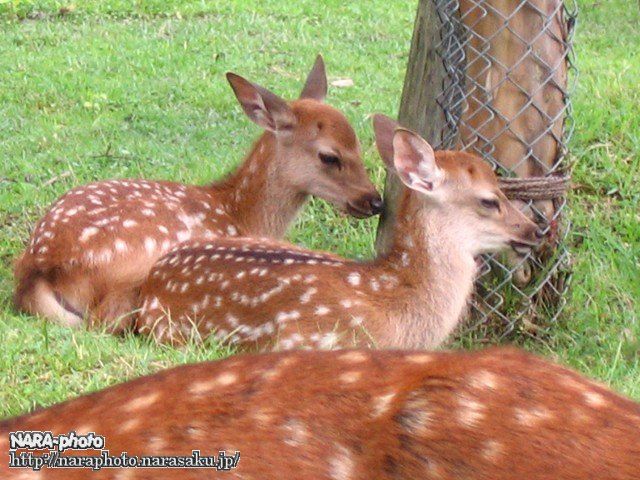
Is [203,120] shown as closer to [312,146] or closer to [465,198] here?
[312,146]

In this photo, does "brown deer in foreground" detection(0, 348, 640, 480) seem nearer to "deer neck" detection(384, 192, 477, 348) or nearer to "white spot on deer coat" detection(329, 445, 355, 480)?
"white spot on deer coat" detection(329, 445, 355, 480)

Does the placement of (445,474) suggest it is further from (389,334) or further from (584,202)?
(584,202)

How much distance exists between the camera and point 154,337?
5.18m

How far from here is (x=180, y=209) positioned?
6.32 metres

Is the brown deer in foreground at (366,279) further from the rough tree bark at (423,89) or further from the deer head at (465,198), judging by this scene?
the rough tree bark at (423,89)

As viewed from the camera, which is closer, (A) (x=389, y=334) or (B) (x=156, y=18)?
(A) (x=389, y=334)

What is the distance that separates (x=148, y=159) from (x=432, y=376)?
6082mm

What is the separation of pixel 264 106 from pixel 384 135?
117 centimetres

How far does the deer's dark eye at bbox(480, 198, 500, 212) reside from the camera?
541cm

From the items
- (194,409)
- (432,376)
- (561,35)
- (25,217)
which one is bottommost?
(25,217)

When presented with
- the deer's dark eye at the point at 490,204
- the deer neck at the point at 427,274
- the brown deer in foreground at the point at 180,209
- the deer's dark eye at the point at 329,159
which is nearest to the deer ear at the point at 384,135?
the deer neck at the point at 427,274

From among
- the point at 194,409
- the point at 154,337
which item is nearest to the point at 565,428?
the point at 194,409

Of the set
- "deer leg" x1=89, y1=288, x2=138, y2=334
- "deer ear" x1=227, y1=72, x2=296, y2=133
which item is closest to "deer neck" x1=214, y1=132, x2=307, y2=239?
"deer ear" x1=227, y1=72, x2=296, y2=133

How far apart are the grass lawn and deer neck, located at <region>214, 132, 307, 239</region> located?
0.91 ft
